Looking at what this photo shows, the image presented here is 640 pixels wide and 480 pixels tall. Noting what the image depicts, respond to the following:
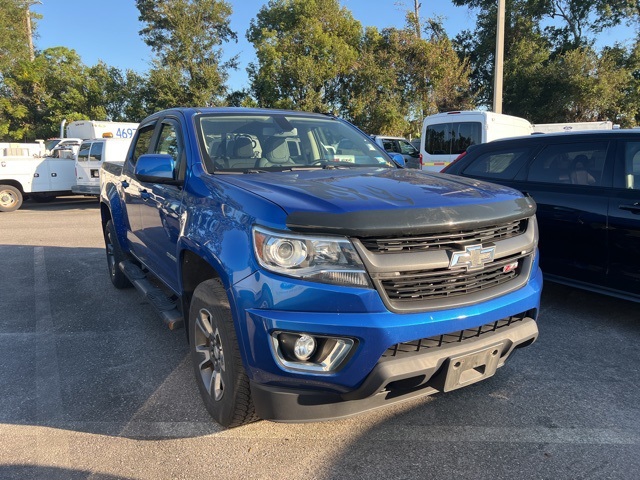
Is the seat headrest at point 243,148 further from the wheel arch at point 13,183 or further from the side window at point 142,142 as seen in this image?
the wheel arch at point 13,183

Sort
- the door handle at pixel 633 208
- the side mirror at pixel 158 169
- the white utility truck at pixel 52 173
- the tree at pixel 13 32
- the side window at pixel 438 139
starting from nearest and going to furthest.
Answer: the side mirror at pixel 158 169 < the door handle at pixel 633 208 < the side window at pixel 438 139 < the white utility truck at pixel 52 173 < the tree at pixel 13 32

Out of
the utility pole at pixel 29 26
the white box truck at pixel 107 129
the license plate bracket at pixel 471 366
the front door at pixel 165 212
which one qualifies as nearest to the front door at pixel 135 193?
the front door at pixel 165 212

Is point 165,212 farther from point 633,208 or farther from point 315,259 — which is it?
point 633,208

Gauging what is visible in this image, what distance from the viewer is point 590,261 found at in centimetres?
434

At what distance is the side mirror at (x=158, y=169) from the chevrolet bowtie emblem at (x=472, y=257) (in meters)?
1.88

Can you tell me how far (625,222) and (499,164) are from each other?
1549 millimetres

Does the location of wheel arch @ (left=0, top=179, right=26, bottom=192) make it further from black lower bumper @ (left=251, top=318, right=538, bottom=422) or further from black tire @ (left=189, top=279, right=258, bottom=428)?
black lower bumper @ (left=251, top=318, right=538, bottom=422)

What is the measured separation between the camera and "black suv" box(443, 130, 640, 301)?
4.11 meters

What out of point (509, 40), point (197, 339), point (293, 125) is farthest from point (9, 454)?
point (509, 40)

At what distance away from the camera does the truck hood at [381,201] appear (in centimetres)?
212

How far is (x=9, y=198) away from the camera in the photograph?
43.5 ft

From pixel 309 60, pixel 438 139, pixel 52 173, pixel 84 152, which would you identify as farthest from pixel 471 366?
pixel 309 60

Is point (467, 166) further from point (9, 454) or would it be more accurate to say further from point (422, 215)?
point (9, 454)

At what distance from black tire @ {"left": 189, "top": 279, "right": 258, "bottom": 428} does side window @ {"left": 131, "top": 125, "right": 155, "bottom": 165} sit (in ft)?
7.27
